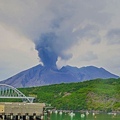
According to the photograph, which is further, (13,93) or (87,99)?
(87,99)

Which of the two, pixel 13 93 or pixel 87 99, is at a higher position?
pixel 87 99

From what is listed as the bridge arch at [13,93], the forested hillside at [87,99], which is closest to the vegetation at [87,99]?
the forested hillside at [87,99]

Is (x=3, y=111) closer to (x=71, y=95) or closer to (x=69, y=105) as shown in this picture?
(x=69, y=105)

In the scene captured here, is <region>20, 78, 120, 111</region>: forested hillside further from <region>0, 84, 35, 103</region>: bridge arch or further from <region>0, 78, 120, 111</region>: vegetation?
<region>0, 84, 35, 103</region>: bridge arch

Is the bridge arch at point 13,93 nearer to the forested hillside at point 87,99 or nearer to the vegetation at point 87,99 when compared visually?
the vegetation at point 87,99

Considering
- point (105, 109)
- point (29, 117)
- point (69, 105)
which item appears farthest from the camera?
point (69, 105)

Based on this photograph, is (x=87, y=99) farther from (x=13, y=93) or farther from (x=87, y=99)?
(x=13, y=93)

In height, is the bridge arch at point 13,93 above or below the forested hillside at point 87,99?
below

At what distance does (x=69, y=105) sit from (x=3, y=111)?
411 feet

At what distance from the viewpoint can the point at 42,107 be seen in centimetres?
4138

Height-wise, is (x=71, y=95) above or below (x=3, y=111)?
above

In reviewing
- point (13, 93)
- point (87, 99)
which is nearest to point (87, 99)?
point (87, 99)

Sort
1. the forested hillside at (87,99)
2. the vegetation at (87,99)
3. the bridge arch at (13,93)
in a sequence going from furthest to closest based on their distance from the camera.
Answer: the forested hillside at (87,99), the vegetation at (87,99), the bridge arch at (13,93)

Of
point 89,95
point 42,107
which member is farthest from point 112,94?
point 42,107
